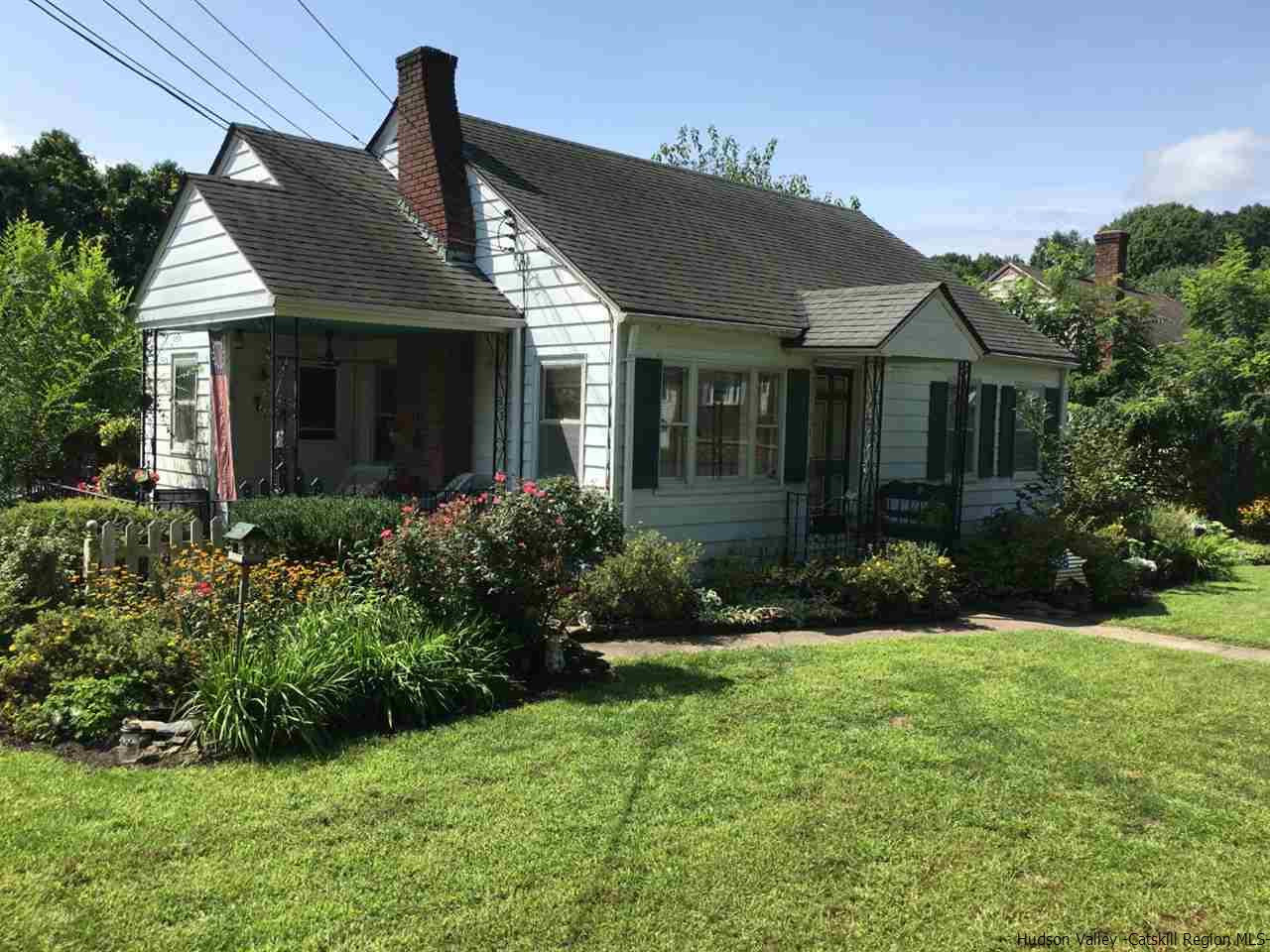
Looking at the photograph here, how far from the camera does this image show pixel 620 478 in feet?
36.9

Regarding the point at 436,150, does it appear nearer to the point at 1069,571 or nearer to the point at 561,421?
the point at 561,421

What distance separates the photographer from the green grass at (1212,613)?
34.5ft

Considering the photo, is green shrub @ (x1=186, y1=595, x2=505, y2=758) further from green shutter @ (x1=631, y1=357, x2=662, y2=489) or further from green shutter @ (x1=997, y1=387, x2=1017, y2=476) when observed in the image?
green shutter @ (x1=997, y1=387, x2=1017, y2=476)

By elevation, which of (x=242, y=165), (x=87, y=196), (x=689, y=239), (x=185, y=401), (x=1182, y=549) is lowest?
(x=1182, y=549)

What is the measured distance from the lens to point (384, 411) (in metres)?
14.4

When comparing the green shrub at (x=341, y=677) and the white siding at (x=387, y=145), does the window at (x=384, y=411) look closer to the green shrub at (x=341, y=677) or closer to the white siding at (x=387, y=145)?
the white siding at (x=387, y=145)

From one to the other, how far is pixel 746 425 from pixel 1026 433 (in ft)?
23.0

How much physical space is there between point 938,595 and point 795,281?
5.60 m

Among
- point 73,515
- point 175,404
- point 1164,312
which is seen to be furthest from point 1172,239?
point 73,515

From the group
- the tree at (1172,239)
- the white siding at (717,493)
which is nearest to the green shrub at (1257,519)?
the white siding at (717,493)

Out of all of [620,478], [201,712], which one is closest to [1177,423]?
[620,478]

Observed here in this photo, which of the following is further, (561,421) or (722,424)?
(722,424)

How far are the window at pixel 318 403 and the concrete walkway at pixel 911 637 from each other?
22.3ft

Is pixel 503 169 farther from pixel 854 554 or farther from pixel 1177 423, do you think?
pixel 1177 423
